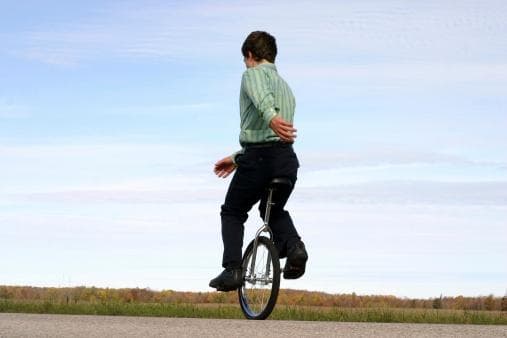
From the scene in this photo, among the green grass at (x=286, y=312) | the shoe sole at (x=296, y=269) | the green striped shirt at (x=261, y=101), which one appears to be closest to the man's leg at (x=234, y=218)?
the green striped shirt at (x=261, y=101)

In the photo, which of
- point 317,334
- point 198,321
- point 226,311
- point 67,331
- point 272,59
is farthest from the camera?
point 226,311

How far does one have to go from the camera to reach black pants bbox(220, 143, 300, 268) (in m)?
8.77

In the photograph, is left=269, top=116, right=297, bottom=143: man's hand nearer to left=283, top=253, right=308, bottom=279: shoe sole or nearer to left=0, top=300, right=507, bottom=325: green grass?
left=283, top=253, right=308, bottom=279: shoe sole

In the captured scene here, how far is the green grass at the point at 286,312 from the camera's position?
395 inches

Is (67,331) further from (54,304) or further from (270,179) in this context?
(54,304)

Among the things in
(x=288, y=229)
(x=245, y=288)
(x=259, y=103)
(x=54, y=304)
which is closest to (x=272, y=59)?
(x=259, y=103)

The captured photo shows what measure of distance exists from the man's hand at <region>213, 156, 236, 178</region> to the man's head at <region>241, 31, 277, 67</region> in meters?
1.11

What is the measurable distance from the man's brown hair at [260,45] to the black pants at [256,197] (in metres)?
0.95

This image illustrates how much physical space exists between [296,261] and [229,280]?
0.80m

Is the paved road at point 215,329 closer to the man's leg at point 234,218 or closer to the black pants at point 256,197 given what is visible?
the man's leg at point 234,218

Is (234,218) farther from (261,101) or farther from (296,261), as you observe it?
(261,101)

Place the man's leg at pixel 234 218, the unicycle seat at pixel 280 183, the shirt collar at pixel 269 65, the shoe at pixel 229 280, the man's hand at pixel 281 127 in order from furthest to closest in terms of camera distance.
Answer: the shoe at pixel 229 280 < the man's leg at pixel 234 218 < the shirt collar at pixel 269 65 < the unicycle seat at pixel 280 183 < the man's hand at pixel 281 127

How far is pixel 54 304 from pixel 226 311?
282 centimetres

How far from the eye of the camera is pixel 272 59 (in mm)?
9055
